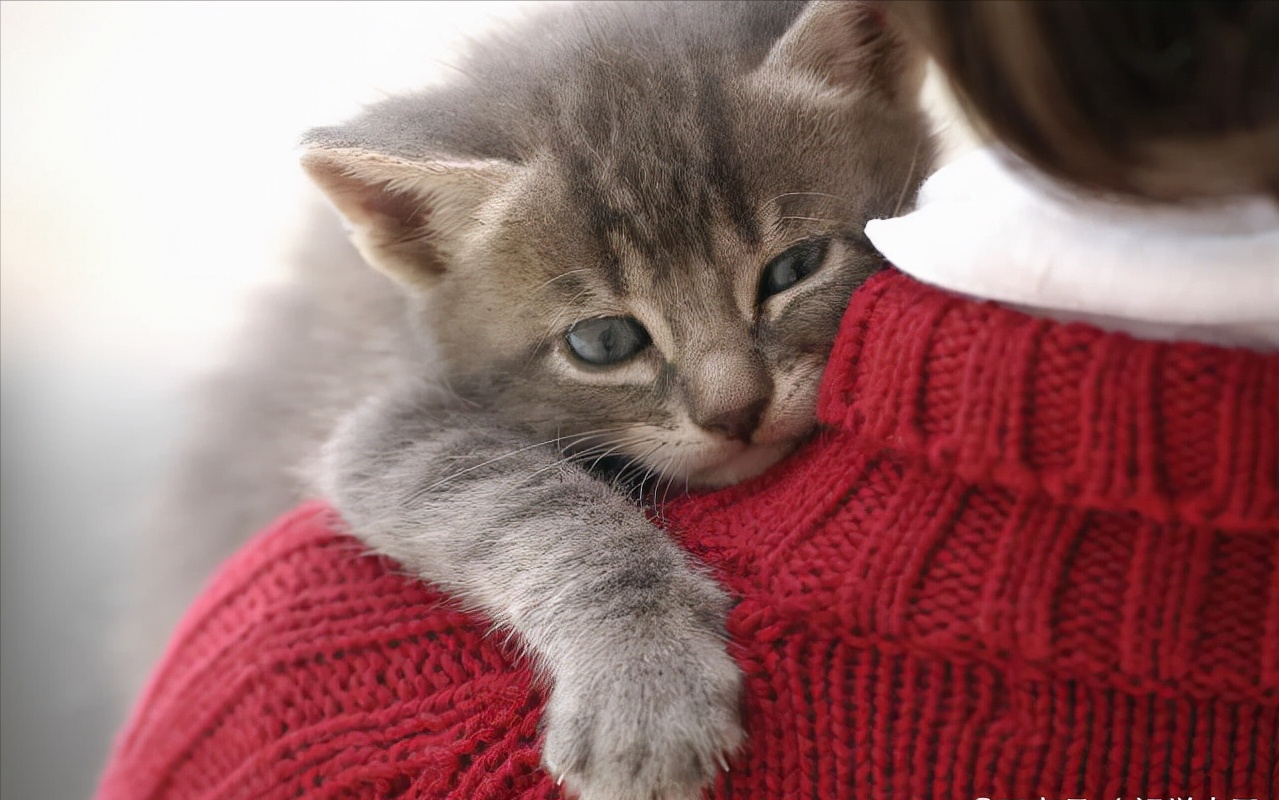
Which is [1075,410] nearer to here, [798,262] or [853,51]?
[798,262]

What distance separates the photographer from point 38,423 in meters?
1.82

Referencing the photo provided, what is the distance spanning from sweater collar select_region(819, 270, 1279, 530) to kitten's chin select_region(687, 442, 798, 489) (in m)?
0.24

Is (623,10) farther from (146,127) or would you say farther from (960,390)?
(146,127)

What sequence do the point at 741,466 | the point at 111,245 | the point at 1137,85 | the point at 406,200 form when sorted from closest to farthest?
the point at 1137,85, the point at 741,466, the point at 406,200, the point at 111,245

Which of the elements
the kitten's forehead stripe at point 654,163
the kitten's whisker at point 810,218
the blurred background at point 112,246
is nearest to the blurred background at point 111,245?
the blurred background at point 112,246

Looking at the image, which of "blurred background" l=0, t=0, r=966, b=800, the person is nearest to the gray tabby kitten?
the person

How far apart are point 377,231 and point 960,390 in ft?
2.32

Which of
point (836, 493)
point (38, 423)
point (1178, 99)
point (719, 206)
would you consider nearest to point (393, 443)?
point (719, 206)

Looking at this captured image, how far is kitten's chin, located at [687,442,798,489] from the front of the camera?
41.6 inches

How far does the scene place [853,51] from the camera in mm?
1142

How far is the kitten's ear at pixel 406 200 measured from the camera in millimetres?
1078

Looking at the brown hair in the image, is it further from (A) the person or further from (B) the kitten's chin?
(B) the kitten's chin

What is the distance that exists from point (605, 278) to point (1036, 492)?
0.49 m

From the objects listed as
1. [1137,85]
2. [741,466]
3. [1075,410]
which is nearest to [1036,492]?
[1075,410]
